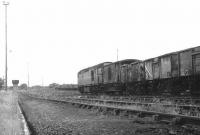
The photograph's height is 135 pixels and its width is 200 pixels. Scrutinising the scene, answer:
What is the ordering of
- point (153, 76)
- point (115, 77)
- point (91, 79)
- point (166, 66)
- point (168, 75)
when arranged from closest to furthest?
point (168, 75) < point (166, 66) < point (153, 76) < point (115, 77) < point (91, 79)

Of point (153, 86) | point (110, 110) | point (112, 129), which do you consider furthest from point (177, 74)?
point (112, 129)

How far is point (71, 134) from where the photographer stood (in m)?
7.06

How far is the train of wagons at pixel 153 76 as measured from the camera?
1733 centimetres

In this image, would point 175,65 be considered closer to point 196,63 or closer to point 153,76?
point 196,63

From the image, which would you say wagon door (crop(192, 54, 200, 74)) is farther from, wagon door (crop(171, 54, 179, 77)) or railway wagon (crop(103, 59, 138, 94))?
railway wagon (crop(103, 59, 138, 94))

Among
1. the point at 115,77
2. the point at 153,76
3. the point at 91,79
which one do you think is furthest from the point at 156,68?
the point at 91,79

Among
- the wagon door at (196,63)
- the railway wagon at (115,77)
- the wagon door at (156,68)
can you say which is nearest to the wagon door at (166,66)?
the wagon door at (156,68)

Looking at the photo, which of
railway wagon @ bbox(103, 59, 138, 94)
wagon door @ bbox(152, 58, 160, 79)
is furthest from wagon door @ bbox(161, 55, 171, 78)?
railway wagon @ bbox(103, 59, 138, 94)

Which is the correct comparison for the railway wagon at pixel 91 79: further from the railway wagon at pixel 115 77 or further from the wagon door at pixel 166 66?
the wagon door at pixel 166 66

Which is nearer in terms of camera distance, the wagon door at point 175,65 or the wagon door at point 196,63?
the wagon door at point 196,63

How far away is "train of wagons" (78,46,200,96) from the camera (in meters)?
17.3

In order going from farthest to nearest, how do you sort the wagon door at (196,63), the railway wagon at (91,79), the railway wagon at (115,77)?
the railway wagon at (91,79), the railway wagon at (115,77), the wagon door at (196,63)

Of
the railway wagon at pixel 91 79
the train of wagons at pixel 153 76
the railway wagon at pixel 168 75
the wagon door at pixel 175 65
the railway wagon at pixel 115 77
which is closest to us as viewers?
the railway wagon at pixel 168 75

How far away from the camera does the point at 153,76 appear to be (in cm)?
2161
